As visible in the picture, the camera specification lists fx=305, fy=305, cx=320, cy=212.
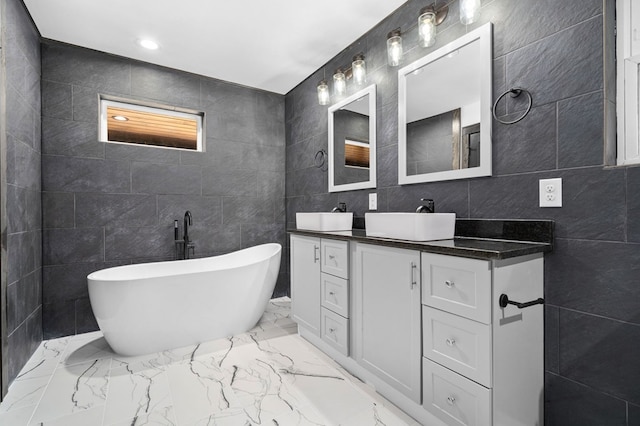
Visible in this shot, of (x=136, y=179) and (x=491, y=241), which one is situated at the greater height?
(x=136, y=179)

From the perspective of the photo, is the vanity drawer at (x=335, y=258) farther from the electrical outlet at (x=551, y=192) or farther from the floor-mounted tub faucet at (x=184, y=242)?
the floor-mounted tub faucet at (x=184, y=242)

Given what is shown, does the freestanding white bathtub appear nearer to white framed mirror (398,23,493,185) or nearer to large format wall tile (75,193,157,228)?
large format wall tile (75,193,157,228)

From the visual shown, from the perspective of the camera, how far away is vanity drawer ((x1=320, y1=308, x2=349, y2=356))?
1.99 m

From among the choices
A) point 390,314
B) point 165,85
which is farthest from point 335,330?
point 165,85

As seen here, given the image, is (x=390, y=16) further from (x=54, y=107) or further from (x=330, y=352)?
(x=54, y=107)

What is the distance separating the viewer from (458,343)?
4.27 feet

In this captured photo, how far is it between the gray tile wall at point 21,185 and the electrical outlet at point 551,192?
2854 millimetres

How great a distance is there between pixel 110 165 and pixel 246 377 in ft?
7.33

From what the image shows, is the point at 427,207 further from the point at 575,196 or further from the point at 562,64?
the point at 562,64

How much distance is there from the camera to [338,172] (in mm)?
2867

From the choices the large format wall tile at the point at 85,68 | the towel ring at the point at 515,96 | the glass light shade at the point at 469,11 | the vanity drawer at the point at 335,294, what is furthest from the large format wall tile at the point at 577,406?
the large format wall tile at the point at 85,68

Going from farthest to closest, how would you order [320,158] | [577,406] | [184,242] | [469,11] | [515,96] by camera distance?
[320,158] → [184,242] → [469,11] → [515,96] → [577,406]

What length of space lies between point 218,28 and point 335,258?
2.03 m

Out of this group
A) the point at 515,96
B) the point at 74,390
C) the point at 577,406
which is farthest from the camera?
the point at 74,390
